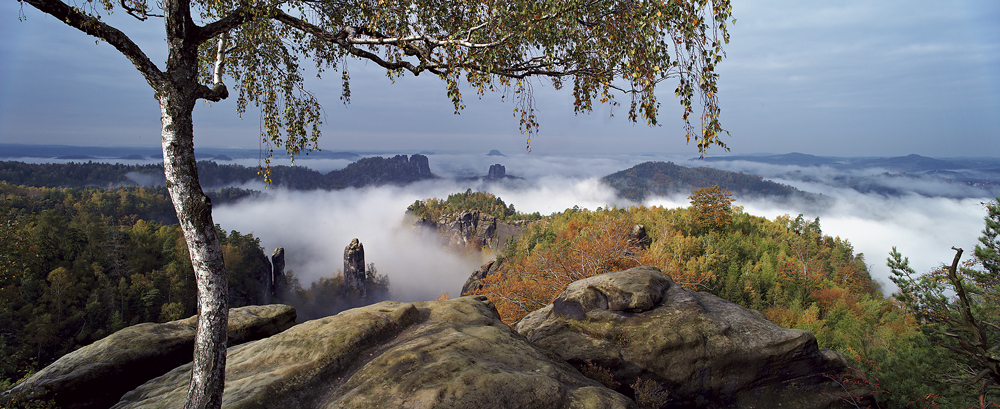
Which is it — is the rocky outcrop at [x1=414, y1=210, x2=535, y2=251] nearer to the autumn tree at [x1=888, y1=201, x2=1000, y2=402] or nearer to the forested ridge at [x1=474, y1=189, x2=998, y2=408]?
the forested ridge at [x1=474, y1=189, x2=998, y2=408]

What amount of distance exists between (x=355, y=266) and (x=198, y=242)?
133 m

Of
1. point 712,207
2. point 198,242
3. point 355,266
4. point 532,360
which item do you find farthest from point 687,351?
point 355,266

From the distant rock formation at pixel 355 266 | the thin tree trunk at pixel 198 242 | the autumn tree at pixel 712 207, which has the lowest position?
the distant rock formation at pixel 355 266

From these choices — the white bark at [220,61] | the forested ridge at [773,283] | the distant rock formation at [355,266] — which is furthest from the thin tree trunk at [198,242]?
the distant rock formation at [355,266]

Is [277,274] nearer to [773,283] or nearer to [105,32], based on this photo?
[773,283]

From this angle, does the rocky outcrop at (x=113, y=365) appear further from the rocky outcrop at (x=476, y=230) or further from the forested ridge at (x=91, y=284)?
the rocky outcrop at (x=476, y=230)

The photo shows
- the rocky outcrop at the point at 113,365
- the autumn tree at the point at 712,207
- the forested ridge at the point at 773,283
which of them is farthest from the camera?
the autumn tree at the point at 712,207

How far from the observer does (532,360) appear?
7.95 m

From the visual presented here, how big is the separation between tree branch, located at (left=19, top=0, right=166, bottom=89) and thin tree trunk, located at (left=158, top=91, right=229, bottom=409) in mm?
298

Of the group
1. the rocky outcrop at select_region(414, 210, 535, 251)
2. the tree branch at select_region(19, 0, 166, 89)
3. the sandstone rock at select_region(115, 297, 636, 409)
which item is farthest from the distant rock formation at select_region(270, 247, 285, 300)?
the tree branch at select_region(19, 0, 166, 89)

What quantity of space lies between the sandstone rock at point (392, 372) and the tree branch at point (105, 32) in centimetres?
549

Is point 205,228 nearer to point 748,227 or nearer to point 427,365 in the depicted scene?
point 427,365

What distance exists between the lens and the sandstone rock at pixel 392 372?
6400mm

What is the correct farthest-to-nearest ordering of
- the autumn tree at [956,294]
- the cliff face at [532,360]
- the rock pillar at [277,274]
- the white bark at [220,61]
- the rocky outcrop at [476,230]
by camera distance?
the rocky outcrop at [476,230] → the rock pillar at [277,274] → the autumn tree at [956,294] → the white bark at [220,61] → the cliff face at [532,360]
